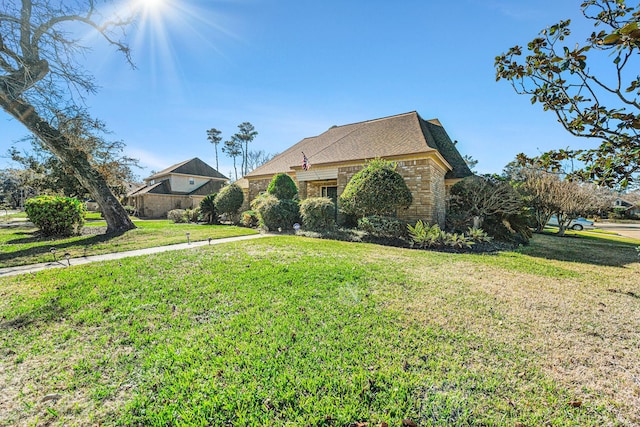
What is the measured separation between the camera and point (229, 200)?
16406mm

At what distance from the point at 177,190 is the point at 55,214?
72.8ft

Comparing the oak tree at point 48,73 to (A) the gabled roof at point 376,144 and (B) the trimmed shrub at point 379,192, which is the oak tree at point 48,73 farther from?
(B) the trimmed shrub at point 379,192

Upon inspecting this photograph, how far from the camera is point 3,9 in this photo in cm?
834

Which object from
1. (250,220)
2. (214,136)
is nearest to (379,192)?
(250,220)

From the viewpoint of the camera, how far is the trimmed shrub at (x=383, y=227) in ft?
33.2

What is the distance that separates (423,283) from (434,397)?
9.95 feet

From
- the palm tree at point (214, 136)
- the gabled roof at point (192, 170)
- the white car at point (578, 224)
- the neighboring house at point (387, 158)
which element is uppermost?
the palm tree at point (214, 136)

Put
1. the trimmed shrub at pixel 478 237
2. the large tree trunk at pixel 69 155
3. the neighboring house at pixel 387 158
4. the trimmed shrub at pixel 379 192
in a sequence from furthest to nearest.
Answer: the neighboring house at pixel 387 158 → the trimmed shrub at pixel 379 192 → the trimmed shrub at pixel 478 237 → the large tree trunk at pixel 69 155

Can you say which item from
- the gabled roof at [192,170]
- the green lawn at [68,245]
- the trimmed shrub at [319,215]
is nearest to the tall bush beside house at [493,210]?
the trimmed shrub at [319,215]

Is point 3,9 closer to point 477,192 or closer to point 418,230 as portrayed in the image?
point 418,230

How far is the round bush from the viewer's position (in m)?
16.4

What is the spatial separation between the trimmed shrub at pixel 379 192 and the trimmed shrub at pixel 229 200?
8.74 metres

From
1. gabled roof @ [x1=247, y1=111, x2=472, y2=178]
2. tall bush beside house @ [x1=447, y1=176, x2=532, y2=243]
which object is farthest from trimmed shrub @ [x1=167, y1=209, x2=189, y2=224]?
tall bush beside house @ [x1=447, y1=176, x2=532, y2=243]

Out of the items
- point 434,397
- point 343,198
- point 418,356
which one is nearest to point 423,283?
point 418,356
